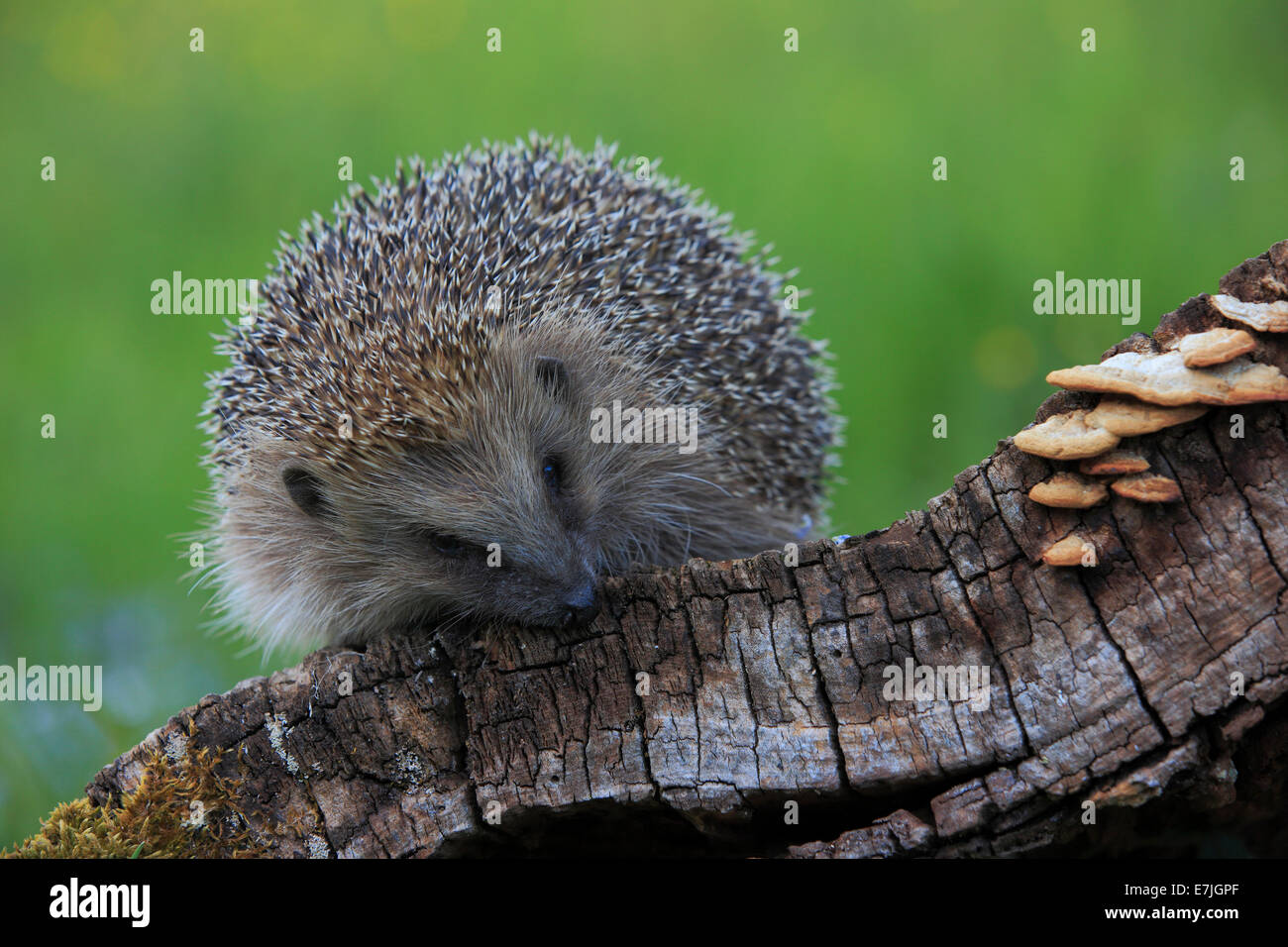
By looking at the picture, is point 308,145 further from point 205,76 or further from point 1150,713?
point 1150,713

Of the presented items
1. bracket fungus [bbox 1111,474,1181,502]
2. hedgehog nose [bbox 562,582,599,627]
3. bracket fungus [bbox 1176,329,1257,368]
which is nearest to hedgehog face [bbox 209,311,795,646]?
hedgehog nose [bbox 562,582,599,627]

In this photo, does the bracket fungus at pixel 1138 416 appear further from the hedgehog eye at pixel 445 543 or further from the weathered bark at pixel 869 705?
the hedgehog eye at pixel 445 543

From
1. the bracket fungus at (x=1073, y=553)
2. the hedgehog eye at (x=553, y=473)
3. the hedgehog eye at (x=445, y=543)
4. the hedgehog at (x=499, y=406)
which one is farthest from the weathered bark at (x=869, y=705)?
the hedgehog eye at (x=553, y=473)

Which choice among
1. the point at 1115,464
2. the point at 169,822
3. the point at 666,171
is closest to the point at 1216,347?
the point at 1115,464

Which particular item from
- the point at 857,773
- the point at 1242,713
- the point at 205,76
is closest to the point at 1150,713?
the point at 1242,713

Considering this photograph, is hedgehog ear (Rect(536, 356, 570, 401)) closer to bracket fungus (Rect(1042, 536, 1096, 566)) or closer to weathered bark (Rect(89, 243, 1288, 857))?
weathered bark (Rect(89, 243, 1288, 857))

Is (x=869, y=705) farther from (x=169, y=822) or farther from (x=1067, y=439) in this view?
(x=169, y=822)
